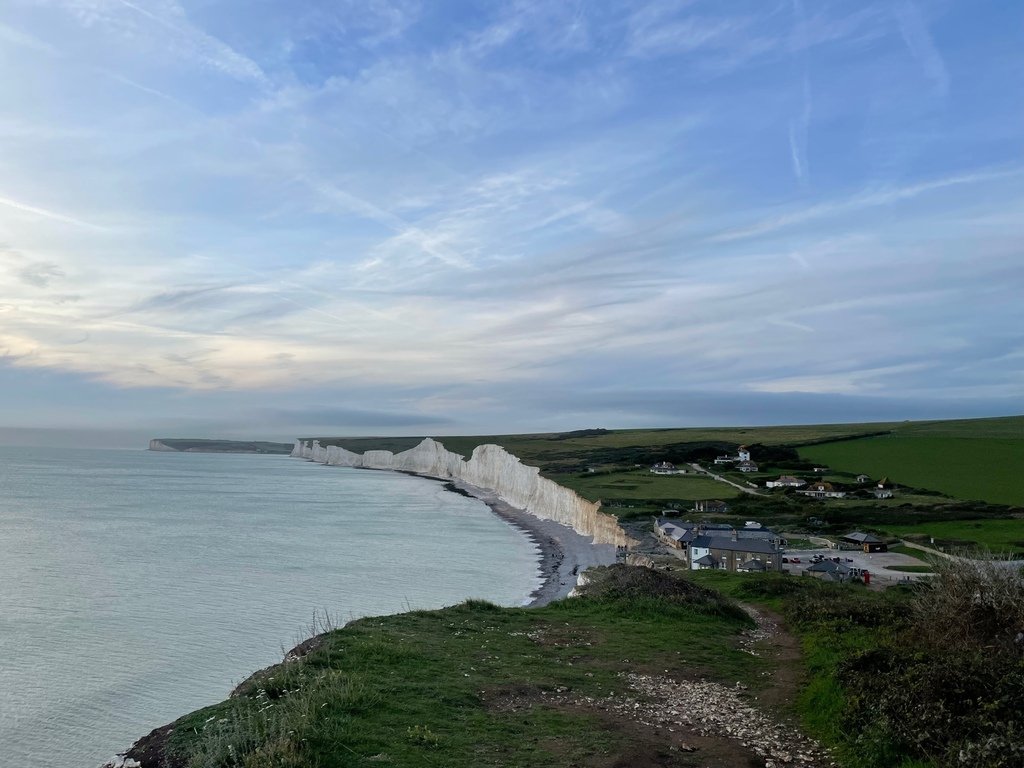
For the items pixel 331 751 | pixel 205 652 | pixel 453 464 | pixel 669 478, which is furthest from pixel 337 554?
pixel 453 464

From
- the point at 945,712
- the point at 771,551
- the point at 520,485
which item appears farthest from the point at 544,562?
the point at 520,485

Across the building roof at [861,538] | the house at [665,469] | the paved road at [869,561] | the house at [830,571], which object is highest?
the house at [665,469]

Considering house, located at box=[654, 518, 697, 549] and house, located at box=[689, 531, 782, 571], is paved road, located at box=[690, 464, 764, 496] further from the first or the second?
house, located at box=[689, 531, 782, 571]

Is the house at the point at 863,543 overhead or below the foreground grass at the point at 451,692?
below

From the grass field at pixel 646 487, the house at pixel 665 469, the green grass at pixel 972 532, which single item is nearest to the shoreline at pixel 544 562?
the grass field at pixel 646 487

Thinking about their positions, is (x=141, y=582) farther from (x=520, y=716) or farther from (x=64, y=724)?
(x=520, y=716)

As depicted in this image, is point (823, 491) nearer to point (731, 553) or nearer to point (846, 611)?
point (731, 553)

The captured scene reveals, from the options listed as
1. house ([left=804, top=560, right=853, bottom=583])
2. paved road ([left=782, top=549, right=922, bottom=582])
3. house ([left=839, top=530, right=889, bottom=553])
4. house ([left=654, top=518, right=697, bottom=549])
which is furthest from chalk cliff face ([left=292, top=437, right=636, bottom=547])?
house ([left=804, top=560, right=853, bottom=583])

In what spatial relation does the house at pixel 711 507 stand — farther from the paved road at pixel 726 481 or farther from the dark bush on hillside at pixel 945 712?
the dark bush on hillside at pixel 945 712
